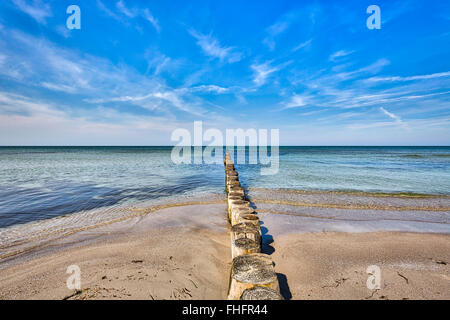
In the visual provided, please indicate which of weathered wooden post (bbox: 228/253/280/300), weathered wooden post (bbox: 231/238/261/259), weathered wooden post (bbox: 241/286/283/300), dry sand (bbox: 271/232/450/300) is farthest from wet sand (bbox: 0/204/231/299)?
dry sand (bbox: 271/232/450/300)

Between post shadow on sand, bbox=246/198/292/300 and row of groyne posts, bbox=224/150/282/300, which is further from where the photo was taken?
post shadow on sand, bbox=246/198/292/300

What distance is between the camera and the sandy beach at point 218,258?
301 centimetres

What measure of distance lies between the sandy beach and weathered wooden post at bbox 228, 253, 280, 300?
2.86 ft

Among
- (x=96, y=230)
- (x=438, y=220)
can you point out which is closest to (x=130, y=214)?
(x=96, y=230)

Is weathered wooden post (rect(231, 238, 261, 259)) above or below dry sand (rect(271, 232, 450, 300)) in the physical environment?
above

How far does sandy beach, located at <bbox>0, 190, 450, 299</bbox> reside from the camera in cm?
301

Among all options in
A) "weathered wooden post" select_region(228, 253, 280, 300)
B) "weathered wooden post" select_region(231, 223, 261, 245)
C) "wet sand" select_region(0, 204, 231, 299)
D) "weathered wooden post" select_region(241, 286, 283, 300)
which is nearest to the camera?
"weathered wooden post" select_region(241, 286, 283, 300)

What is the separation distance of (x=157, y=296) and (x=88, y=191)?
8964 millimetres

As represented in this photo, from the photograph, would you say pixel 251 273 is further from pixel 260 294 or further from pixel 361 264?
pixel 361 264

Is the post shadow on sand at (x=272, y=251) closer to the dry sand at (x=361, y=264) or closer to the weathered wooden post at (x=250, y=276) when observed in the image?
the dry sand at (x=361, y=264)

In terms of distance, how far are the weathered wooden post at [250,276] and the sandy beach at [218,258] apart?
2.86ft

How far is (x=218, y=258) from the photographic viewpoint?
4.00 metres

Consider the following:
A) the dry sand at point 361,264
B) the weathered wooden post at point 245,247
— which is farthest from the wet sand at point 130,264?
the dry sand at point 361,264

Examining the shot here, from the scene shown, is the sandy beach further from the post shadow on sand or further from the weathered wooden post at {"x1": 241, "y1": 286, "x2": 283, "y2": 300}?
the weathered wooden post at {"x1": 241, "y1": 286, "x2": 283, "y2": 300}
